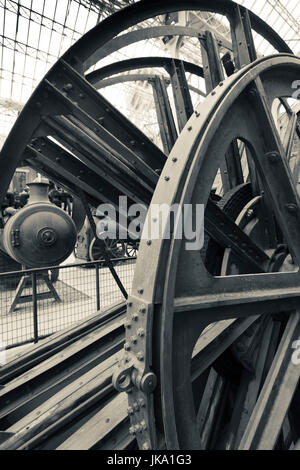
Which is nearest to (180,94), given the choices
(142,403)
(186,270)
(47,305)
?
(186,270)

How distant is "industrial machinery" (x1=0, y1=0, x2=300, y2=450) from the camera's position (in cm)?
144

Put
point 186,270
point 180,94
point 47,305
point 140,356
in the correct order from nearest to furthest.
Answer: point 140,356
point 186,270
point 180,94
point 47,305

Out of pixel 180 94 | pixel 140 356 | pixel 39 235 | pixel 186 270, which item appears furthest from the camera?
pixel 39 235

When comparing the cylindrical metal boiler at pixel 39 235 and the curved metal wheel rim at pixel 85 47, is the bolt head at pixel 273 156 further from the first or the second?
the cylindrical metal boiler at pixel 39 235

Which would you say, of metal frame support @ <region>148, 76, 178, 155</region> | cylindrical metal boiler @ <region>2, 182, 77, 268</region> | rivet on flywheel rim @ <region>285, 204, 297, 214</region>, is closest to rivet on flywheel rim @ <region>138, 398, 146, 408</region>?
rivet on flywheel rim @ <region>285, 204, 297, 214</region>

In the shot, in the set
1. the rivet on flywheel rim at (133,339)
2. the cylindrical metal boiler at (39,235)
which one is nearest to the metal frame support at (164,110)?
the rivet on flywheel rim at (133,339)

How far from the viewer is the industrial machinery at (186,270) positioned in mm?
1437

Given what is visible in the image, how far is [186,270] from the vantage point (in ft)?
4.99

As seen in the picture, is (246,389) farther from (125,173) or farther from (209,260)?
(125,173)

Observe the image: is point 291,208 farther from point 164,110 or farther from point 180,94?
point 164,110

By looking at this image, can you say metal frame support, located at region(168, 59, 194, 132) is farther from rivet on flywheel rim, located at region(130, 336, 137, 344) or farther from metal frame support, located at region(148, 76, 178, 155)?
rivet on flywheel rim, located at region(130, 336, 137, 344)

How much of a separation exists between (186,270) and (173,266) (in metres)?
0.14

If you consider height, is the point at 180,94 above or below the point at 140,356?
above
